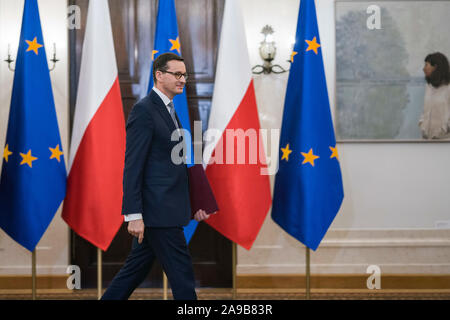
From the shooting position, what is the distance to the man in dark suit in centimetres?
175

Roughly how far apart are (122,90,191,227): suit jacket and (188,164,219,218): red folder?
157 mm

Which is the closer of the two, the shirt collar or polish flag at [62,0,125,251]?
the shirt collar

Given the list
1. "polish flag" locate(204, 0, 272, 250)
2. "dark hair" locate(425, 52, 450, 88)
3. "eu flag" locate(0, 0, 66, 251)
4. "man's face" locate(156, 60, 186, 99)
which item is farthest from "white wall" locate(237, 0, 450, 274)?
"eu flag" locate(0, 0, 66, 251)

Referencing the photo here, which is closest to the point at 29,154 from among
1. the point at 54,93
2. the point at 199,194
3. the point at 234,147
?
the point at 54,93

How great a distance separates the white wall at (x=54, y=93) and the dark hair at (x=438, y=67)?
2.75 m

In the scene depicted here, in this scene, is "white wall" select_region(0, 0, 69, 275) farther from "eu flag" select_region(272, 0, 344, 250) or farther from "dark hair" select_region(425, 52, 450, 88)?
"dark hair" select_region(425, 52, 450, 88)

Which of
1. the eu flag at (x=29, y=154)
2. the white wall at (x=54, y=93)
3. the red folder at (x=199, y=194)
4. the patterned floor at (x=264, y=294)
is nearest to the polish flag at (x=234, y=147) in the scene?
the red folder at (x=199, y=194)

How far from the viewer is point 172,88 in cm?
192

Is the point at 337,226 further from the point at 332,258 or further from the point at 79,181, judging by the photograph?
the point at 79,181

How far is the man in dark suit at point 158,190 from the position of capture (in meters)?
1.75

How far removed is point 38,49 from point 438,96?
2.80m

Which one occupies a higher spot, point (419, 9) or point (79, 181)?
point (419, 9)

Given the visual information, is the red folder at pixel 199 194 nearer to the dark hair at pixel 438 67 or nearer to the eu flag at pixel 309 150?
the eu flag at pixel 309 150

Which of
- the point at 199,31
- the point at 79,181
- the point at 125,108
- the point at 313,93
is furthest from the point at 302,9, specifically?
the point at 79,181
